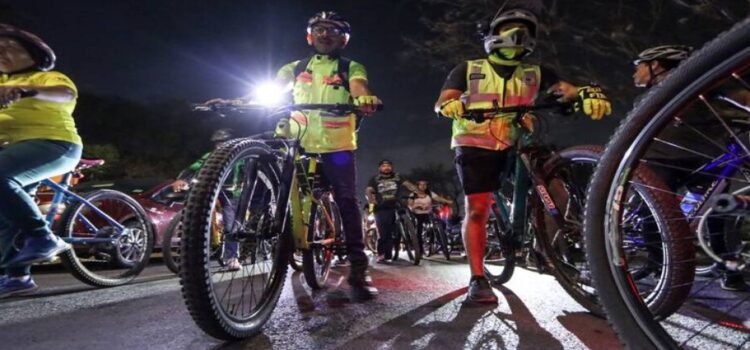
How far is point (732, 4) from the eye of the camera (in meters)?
9.51

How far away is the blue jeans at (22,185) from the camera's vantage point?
325cm

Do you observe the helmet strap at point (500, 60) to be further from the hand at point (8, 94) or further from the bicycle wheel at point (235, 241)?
the hand at point (8, 94)

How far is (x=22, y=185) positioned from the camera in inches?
132

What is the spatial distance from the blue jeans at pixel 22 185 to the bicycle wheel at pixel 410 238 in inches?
200

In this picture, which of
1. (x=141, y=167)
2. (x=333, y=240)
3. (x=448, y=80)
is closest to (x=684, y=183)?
(x=448, y=80)

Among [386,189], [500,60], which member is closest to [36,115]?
[500,60]

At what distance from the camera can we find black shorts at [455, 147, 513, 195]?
3383 millimetres

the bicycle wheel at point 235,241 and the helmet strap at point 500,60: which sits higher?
the helmet strap at point 500,60

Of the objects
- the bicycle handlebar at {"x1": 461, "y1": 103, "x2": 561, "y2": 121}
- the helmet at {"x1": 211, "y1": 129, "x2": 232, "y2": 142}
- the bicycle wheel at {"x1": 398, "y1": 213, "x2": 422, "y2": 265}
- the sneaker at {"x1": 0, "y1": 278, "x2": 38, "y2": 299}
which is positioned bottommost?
the bicycle wheel at {"x1": 398, "y1": 213, "x2": 422, "y2": 265}

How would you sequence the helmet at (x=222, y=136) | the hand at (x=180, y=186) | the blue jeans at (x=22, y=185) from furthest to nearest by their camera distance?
1. the hand at (x=180, y=186)
2. the helmet at (x=222, y=136)
3. the blue jeans at (x=22, y=185)

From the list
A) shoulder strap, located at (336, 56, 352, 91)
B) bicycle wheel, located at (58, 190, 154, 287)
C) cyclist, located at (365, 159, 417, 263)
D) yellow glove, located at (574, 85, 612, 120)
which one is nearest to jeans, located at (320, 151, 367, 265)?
shoulder strap, located at (336, 56, 352, 91)

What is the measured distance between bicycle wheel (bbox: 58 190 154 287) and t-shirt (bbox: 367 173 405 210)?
4.57m

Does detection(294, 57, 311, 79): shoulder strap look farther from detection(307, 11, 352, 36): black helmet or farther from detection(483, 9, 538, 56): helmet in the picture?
detection(483, 9, 538, 56): helmet

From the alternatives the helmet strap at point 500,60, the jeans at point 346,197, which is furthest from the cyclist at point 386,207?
the helmet strap at point 500,60
